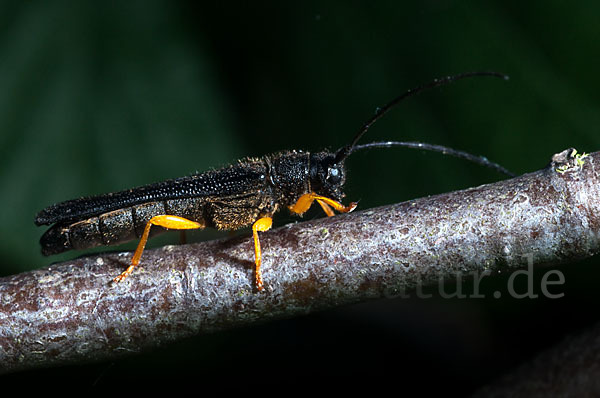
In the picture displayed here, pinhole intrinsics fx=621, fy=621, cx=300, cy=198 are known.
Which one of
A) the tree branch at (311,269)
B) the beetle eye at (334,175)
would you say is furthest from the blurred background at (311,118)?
the tree branch at (311,269)

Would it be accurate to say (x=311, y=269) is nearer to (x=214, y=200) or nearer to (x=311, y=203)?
(x=311, y=203)

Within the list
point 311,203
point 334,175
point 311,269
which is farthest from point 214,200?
point 311,269

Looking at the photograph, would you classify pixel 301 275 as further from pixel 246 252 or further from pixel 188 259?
pixel 188 259

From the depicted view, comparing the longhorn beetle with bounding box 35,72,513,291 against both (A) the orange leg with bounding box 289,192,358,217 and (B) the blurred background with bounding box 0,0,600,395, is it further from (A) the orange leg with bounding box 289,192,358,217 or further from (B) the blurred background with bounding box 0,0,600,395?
(B) the blurred background with bounding box 0,0,600,395

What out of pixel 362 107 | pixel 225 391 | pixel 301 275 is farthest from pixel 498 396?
pixel 362 107

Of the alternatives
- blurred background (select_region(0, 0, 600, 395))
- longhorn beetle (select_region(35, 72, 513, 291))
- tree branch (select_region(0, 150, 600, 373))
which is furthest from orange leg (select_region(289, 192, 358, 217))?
tree branch (select_region(0, 150, 600, 373))

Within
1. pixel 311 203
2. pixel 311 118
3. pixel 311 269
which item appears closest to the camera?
pixel 311 269

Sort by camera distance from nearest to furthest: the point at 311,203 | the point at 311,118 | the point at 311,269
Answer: the point at 311,269, the point at 311,203, the point at 311,118
